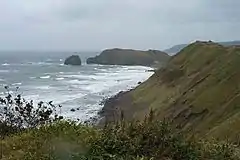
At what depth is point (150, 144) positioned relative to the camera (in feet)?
28.2

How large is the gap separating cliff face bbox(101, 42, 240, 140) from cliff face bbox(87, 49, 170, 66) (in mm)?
105040

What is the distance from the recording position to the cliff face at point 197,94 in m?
32.9

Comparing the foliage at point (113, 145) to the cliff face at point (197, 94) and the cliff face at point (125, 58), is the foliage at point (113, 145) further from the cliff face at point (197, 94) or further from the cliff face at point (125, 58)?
the cliff face at point (125, 58)

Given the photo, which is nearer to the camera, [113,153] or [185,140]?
[113,153]

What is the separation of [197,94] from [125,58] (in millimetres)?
139161

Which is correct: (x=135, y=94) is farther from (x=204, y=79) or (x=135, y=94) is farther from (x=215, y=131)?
(x=215, y=131)

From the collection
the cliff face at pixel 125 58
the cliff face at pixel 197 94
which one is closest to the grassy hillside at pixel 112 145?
the cliff face at pixel 197 94

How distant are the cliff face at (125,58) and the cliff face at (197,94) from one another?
10504cm

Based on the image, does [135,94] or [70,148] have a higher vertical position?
[70,148]

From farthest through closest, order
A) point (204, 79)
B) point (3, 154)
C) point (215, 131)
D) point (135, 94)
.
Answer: point (135, 94), point (204, 79), point (215, 131), point (3, 154)

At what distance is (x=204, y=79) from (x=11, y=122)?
37.8 m

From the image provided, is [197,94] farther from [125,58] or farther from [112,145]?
[125,58]

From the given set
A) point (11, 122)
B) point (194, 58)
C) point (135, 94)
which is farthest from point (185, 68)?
point (11, 122)

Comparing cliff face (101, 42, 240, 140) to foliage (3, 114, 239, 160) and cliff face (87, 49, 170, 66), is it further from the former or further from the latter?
cliff face (87, 49, 170, 66)
